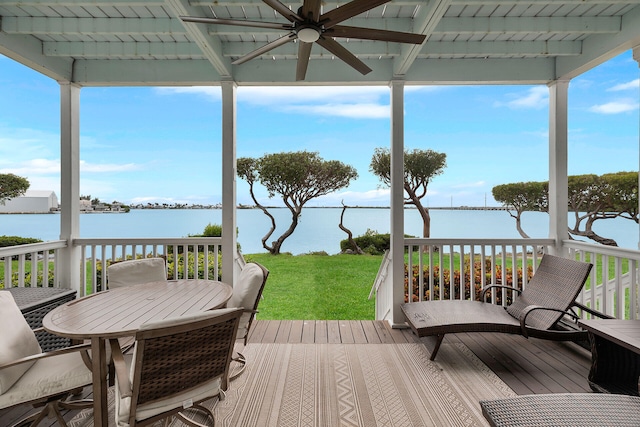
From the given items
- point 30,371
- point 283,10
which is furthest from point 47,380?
point 283,10

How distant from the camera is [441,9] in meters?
2.68

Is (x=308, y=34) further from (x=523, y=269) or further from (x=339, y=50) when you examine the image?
(x=523, y=269)

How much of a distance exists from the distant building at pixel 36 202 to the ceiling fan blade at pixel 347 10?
4177mm

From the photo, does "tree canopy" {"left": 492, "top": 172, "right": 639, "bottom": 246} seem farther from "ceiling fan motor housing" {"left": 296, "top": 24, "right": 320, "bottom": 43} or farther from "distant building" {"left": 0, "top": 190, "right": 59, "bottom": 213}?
"distant building" {"left": 0, "top": 190, "right": 59, "bottom": 213}

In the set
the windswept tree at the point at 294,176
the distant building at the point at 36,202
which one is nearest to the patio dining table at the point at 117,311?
the distant building at the point at 36,202

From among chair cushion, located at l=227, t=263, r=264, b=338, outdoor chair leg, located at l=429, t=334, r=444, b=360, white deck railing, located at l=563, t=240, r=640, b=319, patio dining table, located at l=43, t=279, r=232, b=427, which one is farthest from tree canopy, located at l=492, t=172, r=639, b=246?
patio dining table, located at l=43, t=279, r=232, b=427

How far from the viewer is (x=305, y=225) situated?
651 cm

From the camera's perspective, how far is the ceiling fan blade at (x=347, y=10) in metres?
1.95

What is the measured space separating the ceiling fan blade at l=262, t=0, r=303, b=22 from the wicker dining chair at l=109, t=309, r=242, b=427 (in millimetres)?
1796

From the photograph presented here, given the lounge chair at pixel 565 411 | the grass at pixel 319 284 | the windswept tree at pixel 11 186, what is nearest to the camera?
the lounge chair at pixel 565 411

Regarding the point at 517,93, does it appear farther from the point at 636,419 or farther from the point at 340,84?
the point at 636,419

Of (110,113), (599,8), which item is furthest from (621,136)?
(110,113)

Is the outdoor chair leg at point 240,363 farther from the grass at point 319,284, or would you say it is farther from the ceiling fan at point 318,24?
the grass at point 319,284

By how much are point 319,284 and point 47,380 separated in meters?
5.49
